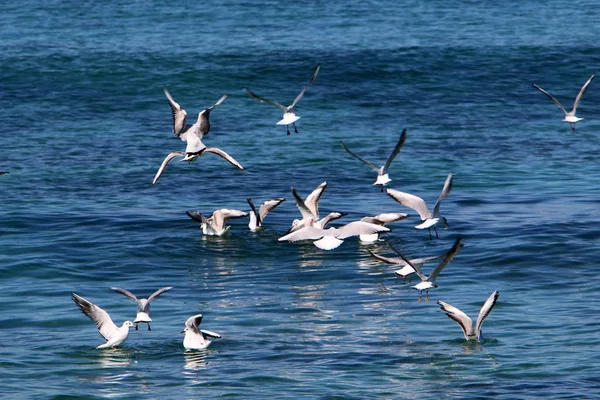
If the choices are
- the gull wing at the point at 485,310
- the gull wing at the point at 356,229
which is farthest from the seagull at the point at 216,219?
the gull wing at the point at 485,310

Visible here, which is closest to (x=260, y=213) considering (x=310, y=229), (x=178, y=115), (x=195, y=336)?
(x=310, y=229)

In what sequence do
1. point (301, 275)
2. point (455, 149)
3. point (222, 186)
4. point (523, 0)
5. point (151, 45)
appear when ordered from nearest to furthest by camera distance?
1. point (301, 275)
2. point (222, 186)
3. point (455, 149)
4. point (151, 45)
5. point (523, 0)

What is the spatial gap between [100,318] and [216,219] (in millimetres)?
7129

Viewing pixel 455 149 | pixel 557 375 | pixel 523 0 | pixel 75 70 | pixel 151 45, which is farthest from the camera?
pixel 523 0

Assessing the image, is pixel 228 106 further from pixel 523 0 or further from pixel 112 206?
pixel 523 0

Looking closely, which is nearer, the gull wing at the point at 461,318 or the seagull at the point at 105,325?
the gull wing at the point at 461,318

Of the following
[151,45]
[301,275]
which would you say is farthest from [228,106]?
[301,275]

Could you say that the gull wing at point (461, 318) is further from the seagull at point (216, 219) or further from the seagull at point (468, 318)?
the seagull at point (216, 219)

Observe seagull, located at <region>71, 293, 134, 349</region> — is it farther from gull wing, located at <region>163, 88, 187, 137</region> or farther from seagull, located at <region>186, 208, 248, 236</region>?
seagull, located at <region>186, 208, 248, 236</region>

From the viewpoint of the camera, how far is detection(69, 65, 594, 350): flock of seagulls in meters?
19.0

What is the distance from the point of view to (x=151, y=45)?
51.1 meters

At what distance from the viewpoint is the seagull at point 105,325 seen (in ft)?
62.6

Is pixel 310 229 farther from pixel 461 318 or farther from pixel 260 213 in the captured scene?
pixel 461 318

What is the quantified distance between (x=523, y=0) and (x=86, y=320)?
46339 mm
